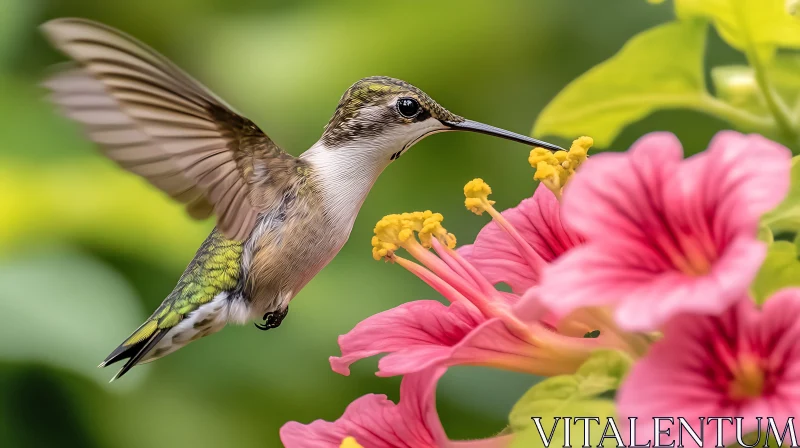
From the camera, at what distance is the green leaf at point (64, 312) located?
2154 mm

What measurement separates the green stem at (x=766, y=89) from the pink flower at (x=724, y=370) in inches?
16.4

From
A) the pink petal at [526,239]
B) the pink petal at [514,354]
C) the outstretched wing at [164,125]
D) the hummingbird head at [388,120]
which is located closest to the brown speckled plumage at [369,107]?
the hummingbird head at [388,120]

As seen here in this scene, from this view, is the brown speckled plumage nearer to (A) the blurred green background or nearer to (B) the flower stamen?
(B) the flower stamen

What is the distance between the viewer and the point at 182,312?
1426mm

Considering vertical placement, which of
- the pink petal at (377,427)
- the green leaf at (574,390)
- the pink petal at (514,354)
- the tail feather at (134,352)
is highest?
the green leaf at (574,390)

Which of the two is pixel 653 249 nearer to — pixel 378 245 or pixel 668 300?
pixel 668 300

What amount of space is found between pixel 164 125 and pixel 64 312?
1083 millimetres

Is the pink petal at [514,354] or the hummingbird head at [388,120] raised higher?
the hummingbird head at [388,120]

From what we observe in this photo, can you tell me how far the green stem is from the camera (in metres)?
0.97

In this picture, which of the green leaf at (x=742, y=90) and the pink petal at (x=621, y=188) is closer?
the pink petal at (x=621, y=188)

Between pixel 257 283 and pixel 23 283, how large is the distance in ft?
3.56

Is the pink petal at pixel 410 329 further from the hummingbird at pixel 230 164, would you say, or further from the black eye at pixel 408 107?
the black eye at pixel 408 107

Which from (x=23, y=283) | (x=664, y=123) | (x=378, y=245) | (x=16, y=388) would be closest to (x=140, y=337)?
(x=378, y=245)

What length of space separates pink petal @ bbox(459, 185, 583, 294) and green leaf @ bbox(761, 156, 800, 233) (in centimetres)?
23
